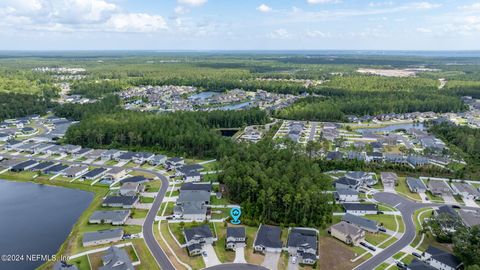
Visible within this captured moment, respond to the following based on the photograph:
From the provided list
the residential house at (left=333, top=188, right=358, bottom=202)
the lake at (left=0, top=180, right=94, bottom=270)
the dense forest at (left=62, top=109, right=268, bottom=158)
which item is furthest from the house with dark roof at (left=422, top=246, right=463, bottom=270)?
the lake at (left=0, top=180, right=94, bottom=270)

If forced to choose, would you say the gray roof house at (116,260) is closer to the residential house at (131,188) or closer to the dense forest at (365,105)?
the residential house at (131,188)

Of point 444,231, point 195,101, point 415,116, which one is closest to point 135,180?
point 444,231

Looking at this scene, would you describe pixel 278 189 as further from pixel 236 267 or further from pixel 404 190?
pixel 404 190

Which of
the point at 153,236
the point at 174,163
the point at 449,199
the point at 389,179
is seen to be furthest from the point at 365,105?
the point at 153,236

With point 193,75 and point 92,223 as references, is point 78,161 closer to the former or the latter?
point 92,223

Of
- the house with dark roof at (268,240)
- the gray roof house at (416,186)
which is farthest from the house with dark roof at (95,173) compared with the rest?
the gray roof house at (416,186)

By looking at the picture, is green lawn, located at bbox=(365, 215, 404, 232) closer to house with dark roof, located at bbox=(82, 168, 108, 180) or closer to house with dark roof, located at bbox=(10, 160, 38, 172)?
house with dark roof, located at bbox=(82, 168, 108, 180)
